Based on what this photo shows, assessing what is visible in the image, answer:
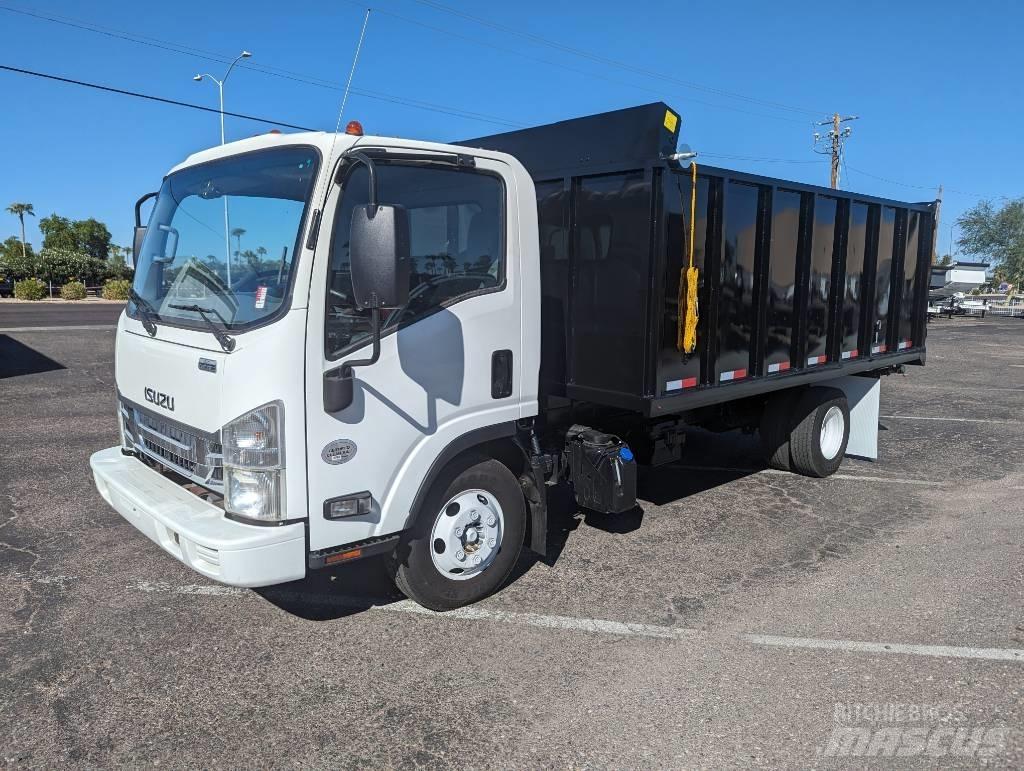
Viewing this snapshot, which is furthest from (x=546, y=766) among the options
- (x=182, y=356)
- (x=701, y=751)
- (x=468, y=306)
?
(x=182, y=356)

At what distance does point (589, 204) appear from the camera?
15.9ft

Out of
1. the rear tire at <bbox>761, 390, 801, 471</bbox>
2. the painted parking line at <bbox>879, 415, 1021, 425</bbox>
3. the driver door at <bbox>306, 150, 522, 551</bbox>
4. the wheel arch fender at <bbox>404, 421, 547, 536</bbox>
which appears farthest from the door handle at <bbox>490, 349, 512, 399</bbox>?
the painted parking line at <bbox>879, 415, 1021, 425</bbox>

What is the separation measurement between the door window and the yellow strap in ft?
4.25

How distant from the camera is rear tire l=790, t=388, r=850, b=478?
7039 mm

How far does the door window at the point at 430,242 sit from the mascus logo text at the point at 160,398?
0.95 m

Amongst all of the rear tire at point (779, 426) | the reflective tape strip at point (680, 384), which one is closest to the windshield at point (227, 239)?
the reflective tape strip at point (680, 384)

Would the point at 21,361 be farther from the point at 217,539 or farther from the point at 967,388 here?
the point at 967,388

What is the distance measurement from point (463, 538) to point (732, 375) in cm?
247

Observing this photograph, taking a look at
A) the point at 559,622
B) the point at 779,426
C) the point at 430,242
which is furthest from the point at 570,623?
the point at 779,426

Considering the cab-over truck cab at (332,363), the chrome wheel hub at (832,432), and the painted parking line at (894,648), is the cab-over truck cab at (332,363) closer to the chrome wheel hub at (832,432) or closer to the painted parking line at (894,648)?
the painted parking line at (894,648)

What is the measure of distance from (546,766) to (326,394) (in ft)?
5.93

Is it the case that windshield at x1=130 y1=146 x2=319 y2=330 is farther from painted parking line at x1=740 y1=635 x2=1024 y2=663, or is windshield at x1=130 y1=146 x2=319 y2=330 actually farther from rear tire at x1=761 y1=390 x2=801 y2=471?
rear tire at x1=761 y1=390 x2=801 y2=471

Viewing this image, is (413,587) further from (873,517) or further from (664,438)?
(873,517)

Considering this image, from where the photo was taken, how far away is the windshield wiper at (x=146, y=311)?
3984 millimetres
